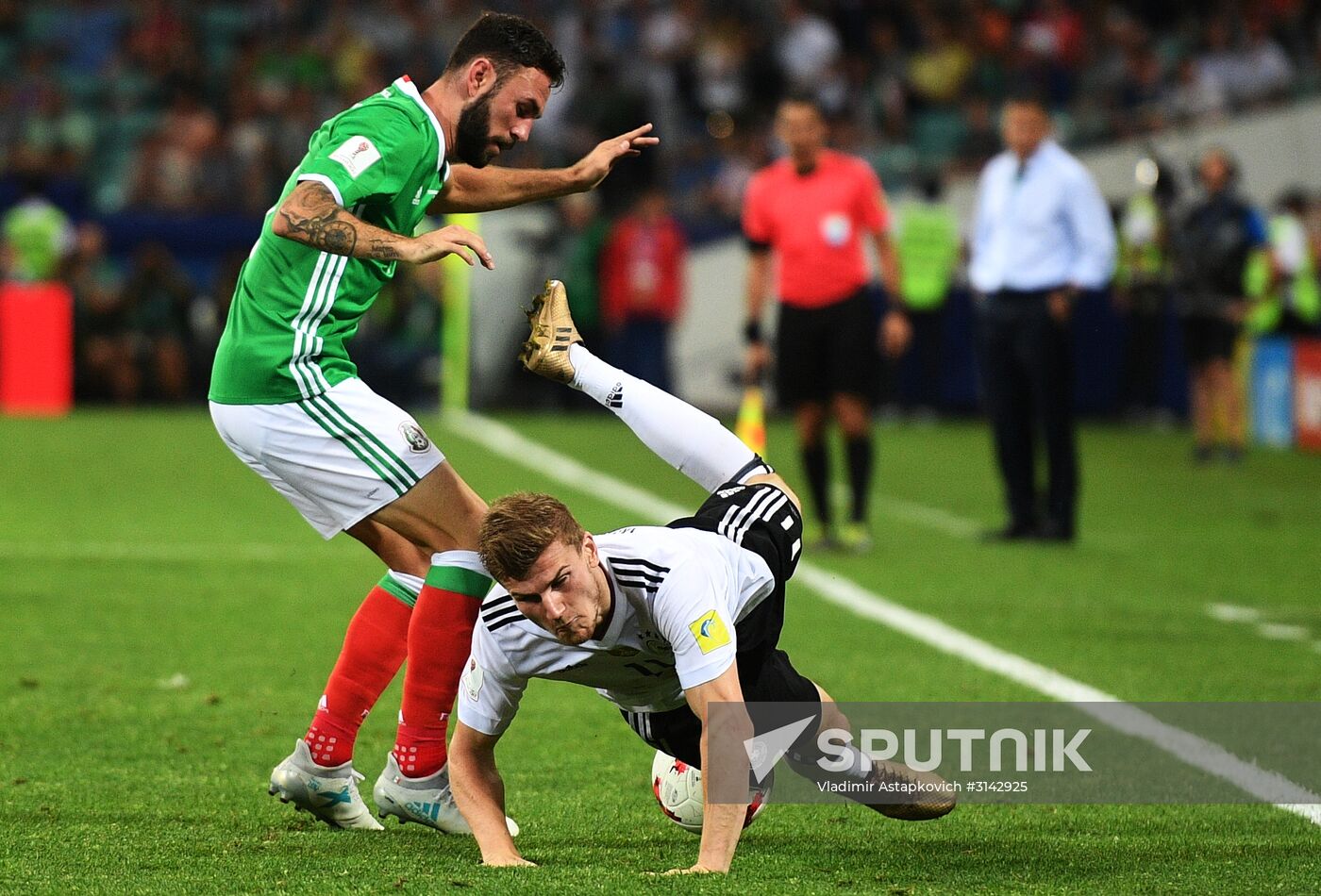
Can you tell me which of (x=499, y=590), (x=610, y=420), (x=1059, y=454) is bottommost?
(x=610, y=420)

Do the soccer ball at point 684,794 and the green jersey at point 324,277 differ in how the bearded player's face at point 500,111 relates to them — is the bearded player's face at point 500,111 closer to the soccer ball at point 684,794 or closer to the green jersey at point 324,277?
the green jersey at point 324,277

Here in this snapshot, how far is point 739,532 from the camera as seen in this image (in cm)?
466

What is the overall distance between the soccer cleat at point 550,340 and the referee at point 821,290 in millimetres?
5674

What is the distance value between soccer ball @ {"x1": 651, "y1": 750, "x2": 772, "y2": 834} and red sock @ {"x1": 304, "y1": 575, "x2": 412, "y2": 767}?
733 mm

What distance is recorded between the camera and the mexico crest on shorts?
484 cm

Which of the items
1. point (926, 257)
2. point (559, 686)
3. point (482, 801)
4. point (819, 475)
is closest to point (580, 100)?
point (926, 257)

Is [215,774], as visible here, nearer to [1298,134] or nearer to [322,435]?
[322,435]

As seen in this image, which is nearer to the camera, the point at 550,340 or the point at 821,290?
the point at 550,340

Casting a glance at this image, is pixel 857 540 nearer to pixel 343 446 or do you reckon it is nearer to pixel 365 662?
pixel 365 662

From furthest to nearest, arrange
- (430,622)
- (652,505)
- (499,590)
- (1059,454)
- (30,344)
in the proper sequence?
(30,344), (652,505), (1059,454), (430,622), (499,590)

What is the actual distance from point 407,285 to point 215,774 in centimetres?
1400

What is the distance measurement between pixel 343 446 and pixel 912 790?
1593 mm

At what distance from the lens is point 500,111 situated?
4984mm

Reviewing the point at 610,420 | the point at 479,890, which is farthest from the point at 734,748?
A: the point at 610,420
